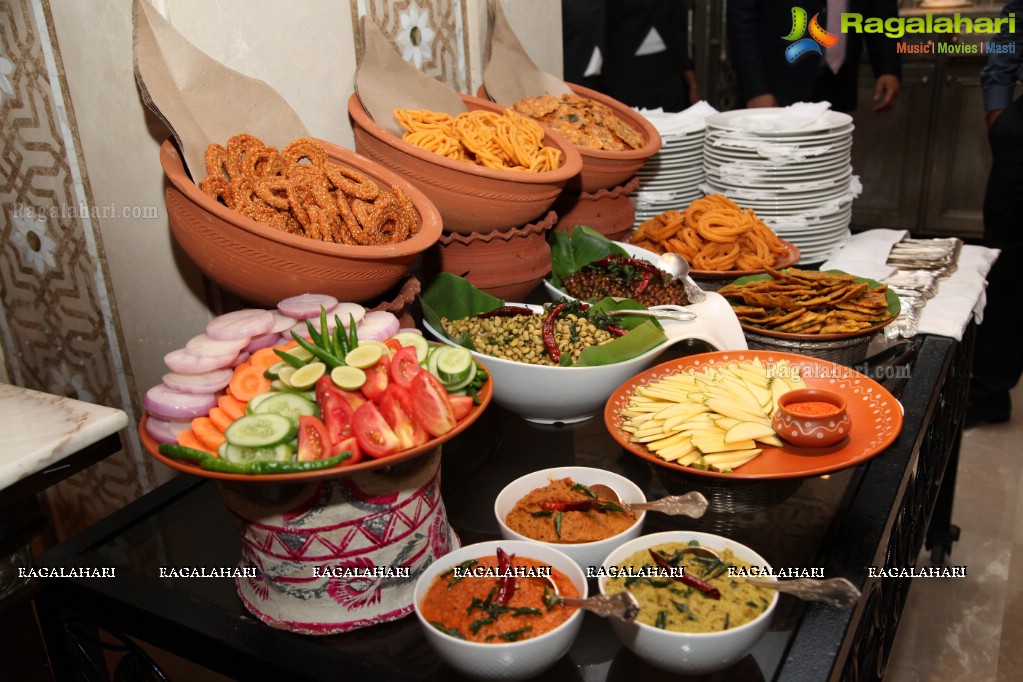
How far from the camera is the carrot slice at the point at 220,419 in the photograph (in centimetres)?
107

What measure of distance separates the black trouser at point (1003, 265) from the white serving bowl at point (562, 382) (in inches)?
79.2

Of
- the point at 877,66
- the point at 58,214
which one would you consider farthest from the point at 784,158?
the point at 877,66

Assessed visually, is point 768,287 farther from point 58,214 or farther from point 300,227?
point 58,214

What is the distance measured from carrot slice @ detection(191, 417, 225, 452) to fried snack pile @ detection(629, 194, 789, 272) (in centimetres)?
136

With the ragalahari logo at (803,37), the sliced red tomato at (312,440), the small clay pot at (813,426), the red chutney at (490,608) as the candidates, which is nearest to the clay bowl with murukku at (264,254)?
the sliced red tomato at (312,440)

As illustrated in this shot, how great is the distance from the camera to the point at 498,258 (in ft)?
6.02

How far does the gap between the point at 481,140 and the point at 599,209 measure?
16.9 inches

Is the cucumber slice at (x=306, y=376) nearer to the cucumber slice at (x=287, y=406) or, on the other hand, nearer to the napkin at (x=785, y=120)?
the cucumber slice at (x=287, y=406)

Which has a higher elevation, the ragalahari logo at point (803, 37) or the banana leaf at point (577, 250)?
the ragalahari logo at point (803, 37)

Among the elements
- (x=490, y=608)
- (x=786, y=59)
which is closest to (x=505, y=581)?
(x=490, y=608)

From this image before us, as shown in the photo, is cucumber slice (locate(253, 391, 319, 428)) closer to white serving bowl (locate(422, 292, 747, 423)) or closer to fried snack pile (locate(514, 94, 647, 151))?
white serving bowl (locate(422, 292, 747, 423))

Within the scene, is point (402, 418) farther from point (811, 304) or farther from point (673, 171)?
point (673, 171)

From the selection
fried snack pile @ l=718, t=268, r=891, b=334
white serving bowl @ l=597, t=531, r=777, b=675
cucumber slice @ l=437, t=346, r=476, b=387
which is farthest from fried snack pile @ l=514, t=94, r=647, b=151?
white serving bowl @ l=597, t=531, r=777, b=675

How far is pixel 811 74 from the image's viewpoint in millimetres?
3646
